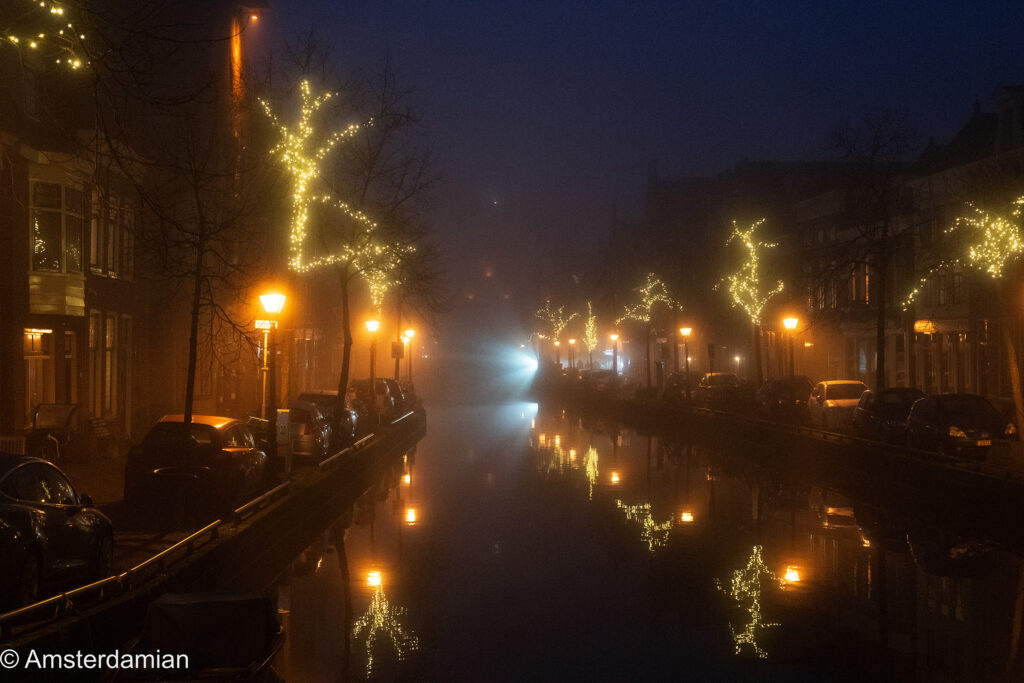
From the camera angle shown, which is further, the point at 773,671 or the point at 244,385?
the point at 244,385

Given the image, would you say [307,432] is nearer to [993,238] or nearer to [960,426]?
[960,426]

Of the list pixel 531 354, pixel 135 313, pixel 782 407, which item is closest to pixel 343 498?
pixel 135 313

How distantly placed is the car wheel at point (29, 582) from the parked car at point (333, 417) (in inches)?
822

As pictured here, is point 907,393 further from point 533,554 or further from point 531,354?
point 531,354

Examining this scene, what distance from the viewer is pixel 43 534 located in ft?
36.8

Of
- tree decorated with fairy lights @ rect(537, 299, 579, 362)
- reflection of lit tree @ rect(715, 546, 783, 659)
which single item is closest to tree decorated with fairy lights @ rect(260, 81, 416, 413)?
reflection of lit tree @ rect(715, 546, 783, 659)

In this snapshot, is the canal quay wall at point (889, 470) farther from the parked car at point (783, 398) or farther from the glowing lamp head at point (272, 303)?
the glowing lamp head at point (272, 303)

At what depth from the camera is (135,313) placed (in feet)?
116

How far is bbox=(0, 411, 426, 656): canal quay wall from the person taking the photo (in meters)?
9.50

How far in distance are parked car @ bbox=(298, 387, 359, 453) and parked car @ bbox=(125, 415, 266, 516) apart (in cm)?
1096

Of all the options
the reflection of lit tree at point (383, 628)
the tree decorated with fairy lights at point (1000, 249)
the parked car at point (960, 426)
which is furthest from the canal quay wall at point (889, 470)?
the reflection of lit tree at point (383, 628)

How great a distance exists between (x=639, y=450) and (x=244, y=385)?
17881 millimetres

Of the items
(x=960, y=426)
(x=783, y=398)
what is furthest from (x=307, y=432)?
(x=783, y=398)

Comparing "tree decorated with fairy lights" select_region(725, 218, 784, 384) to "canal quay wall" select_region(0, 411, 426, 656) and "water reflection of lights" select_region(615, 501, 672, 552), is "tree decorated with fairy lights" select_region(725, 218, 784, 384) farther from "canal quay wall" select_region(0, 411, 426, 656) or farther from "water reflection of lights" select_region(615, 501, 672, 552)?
"water reflection of lights" select_region(615, 501, 672, 552)
